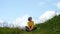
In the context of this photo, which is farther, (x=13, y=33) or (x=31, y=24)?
(x=13, y=33)

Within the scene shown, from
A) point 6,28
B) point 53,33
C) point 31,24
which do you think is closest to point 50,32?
point 53,33

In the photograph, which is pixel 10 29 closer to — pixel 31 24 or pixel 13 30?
pixel 13 30

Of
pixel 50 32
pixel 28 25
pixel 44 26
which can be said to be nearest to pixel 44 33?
pixel 50 32

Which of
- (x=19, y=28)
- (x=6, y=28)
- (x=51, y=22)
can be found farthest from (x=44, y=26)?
(x=6, y=28)

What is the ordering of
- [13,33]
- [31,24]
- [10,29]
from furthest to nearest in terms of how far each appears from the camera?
[10,29], [13,33], [31,24]

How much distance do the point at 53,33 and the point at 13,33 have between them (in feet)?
10.6

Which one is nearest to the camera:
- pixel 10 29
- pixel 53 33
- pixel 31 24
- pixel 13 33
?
pixel 31 24

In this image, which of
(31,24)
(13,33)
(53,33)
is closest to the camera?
(31,24)

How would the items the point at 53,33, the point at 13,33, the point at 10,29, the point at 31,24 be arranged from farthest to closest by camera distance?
the point at 10,29 → the point at 13,33 → the point at 53,33 → the point at 31,24

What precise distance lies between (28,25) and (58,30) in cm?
247

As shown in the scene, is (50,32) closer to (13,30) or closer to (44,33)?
(44,33)

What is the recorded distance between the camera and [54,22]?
53.7 ft

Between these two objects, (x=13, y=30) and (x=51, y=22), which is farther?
(x=51, y=22)

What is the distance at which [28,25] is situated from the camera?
12984mm
